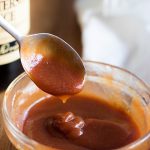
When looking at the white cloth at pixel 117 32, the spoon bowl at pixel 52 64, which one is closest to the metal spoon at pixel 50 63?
the spoon bowl at pixel 52 64

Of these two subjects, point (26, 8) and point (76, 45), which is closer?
point (26, 8)

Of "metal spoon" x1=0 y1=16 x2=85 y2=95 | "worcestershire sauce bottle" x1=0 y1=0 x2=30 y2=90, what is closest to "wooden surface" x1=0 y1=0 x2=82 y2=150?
"worcestershire sauce bottle" x1=0 y1=0 x2=30 y2=90

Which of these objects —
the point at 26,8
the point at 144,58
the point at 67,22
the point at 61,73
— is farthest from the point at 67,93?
the point at 67,22

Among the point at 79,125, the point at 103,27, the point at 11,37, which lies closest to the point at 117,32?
the point at 103,27

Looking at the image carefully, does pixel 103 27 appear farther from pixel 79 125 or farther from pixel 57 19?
pixel 79 125

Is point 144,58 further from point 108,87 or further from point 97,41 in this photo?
point 108,87

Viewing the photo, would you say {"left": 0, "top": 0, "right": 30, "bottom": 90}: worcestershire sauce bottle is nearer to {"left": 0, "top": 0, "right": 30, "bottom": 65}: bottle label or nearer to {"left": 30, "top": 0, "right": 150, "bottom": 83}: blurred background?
{"left": 0, "top": 0, "right": 30, "bottom": 65}: bottle label

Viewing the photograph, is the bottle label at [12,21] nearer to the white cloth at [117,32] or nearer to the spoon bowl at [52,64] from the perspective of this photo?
the spoon bowl at [52,64]
